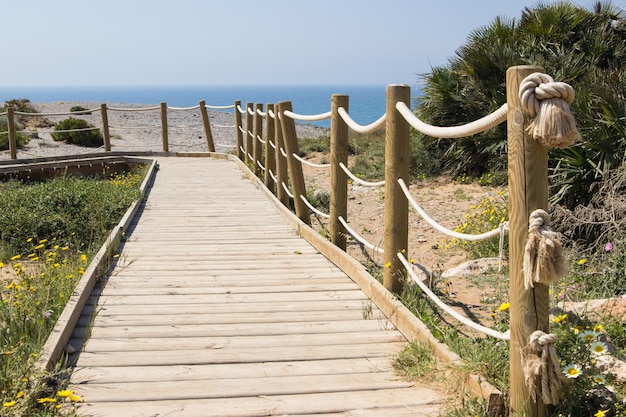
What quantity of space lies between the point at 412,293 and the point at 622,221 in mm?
1825

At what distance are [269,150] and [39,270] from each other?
416 centimetres

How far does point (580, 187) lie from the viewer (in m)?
6.40

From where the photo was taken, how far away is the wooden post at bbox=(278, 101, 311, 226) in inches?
294

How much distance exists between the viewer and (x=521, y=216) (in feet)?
8.75

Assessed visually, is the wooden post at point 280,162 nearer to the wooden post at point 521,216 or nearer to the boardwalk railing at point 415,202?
the boardwalk railing at point 415,202

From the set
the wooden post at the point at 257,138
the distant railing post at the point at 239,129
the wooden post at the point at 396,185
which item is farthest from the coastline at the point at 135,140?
the wooden post at the point at 396,185

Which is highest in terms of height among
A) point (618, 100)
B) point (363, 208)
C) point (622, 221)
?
point (618, 100)

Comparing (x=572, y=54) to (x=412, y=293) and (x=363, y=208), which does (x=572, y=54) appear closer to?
→ (x=363, y=208)

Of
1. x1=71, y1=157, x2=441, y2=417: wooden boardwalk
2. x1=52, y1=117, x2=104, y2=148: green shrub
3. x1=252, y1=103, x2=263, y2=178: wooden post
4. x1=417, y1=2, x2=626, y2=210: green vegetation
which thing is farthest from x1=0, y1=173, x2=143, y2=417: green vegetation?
x1=52, y1=117, x2=104, y2=148: green shrub

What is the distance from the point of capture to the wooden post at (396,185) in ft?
14.8

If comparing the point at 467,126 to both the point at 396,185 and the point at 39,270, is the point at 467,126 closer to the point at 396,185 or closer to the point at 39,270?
the point at 396,185

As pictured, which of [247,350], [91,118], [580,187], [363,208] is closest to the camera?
[247,350]

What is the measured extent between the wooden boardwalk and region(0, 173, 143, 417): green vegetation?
22 centimetres

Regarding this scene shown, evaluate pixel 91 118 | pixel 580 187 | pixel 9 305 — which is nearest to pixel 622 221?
pixel 580 187
